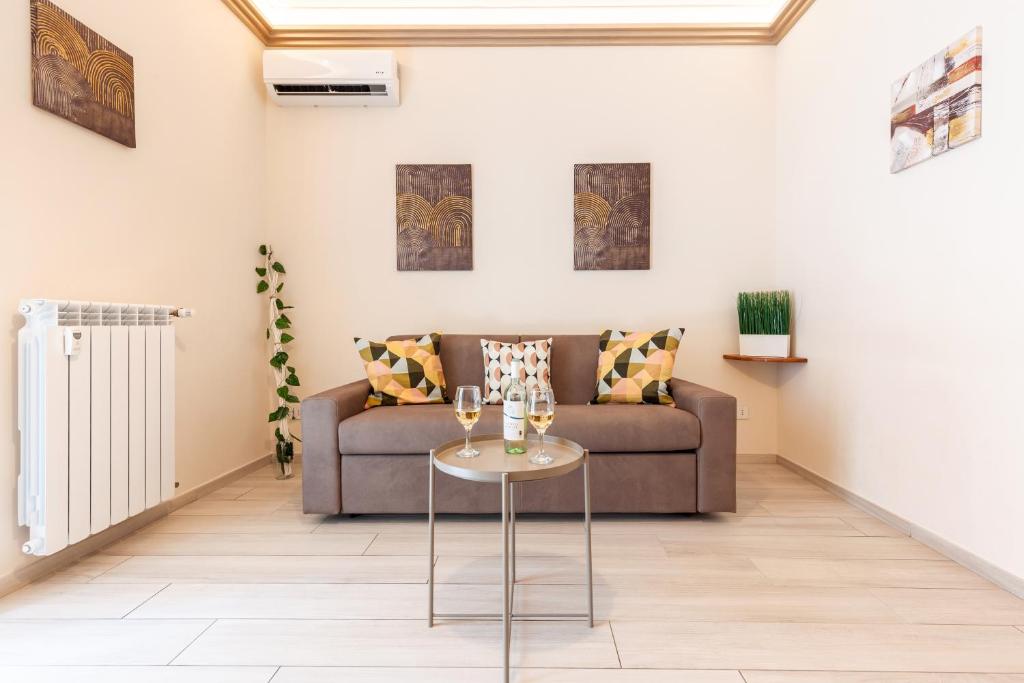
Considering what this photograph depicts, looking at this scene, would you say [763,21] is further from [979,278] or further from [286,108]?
[286,108]

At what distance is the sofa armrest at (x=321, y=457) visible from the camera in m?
2.43

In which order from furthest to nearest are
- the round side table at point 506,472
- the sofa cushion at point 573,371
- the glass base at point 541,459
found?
1. the sofa cushion at point 573,371
2. the glass base at point 541,459
3. the round side table at point 506,472

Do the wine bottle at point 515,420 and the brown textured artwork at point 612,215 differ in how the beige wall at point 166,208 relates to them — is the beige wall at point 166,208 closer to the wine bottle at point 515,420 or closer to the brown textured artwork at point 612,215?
the wine bottle at point 515,420

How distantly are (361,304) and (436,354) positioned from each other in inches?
32.2

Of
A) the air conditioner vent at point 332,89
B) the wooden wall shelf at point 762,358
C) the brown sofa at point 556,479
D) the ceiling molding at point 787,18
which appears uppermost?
the ceiling molding at point 787,18

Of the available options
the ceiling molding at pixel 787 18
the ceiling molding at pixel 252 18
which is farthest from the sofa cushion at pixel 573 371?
the ceiling molding at pixel 252 18

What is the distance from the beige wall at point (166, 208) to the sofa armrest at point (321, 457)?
76 centimetres

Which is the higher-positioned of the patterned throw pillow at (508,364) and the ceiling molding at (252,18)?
the ceiling molding at (252,18)

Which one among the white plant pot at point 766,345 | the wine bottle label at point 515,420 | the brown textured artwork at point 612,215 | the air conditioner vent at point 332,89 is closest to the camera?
the wine bottle label at point 515,420

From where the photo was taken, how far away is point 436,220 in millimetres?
3459

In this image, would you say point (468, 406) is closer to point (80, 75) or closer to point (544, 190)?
point (80, 75)

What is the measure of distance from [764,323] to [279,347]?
3.06 meters

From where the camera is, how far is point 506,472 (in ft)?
4.40

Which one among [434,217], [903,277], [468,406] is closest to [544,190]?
[434,217]
